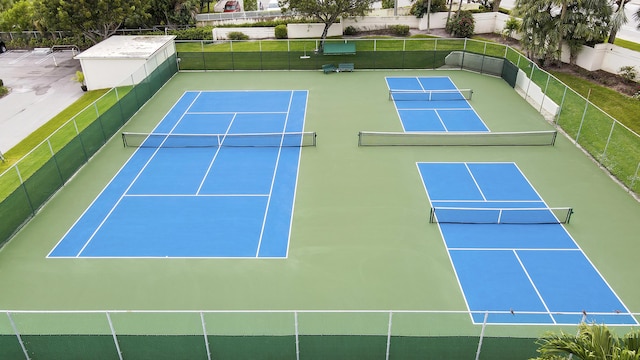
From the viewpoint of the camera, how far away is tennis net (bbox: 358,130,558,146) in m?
21.0

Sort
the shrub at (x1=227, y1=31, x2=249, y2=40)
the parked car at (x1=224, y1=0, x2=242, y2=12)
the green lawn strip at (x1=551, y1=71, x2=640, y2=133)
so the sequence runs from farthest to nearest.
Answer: the parked car at (x1=224, y1=0, x2=242, y2=12), the shrub at (x1=227, y1=31, x2=249, y2=40), the green lawn strip at (x1=551, y1=71, x2=640, y2=133)

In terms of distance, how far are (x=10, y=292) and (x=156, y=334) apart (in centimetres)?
578

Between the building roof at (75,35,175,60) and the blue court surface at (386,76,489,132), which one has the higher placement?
the building roof at (75,35,175,60)

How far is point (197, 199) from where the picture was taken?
17422 mm

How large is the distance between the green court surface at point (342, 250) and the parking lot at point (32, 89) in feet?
18.5

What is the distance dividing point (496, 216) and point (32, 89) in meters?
27.3

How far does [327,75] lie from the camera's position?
102ft

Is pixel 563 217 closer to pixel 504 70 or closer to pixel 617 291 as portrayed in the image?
pixel 617 291

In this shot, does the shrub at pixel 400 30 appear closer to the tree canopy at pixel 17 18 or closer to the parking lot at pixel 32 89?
the parking lot at pixel 32 89

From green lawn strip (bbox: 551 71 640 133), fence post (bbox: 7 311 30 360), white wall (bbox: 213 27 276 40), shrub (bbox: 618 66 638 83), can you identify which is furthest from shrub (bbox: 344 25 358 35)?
fence post (bbox: 7 311 30 360)

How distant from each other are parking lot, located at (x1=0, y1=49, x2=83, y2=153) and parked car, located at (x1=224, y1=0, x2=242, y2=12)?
53.9 feet

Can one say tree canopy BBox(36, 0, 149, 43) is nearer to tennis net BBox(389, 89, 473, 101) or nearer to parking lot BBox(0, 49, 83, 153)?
parking lot BBox(0, 49, 83, 153)

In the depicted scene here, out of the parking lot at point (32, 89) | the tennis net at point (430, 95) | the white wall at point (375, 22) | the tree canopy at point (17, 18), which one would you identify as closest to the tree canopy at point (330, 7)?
the white wall at point (375, 22)

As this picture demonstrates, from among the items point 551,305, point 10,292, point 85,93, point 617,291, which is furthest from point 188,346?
point 85,93
